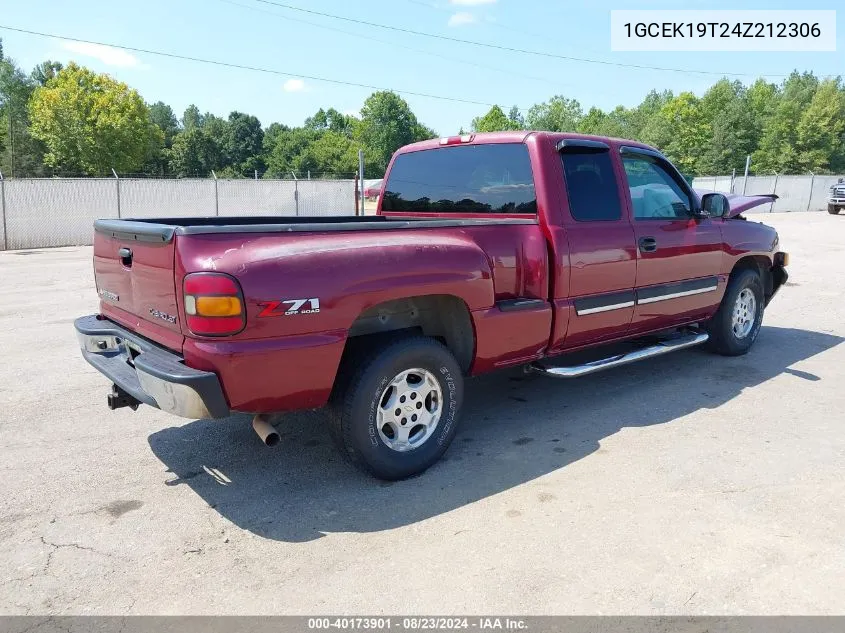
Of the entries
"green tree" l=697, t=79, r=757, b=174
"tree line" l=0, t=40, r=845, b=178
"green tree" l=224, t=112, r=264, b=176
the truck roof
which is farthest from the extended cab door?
"green tree" l=224, t=112, r=264, b=176

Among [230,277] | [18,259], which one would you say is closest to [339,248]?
[230,277]

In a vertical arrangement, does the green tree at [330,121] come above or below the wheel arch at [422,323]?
above

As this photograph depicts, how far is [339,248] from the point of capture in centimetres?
319

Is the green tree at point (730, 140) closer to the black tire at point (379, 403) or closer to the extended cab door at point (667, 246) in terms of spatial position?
the extended cab door at point (667, 246)

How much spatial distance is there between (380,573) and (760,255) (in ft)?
17.1

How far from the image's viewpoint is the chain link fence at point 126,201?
54.6 ft

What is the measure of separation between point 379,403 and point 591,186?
7.67 ft

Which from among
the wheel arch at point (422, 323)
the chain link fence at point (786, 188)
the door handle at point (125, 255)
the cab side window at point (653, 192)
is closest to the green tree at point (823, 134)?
the chain link fence at point (786, 188)

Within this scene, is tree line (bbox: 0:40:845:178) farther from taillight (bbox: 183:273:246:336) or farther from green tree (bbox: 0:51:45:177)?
taillight (bbox: 183:273:246:336)

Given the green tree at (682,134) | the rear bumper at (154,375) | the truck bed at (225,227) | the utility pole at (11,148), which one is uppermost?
the green tree at (682,134)

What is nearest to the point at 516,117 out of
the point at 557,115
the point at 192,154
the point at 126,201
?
the point at 557,115

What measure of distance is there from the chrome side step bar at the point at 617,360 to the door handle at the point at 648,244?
0.79 m

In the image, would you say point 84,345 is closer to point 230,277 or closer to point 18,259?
point 230,277

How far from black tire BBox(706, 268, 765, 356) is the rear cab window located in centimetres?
272
